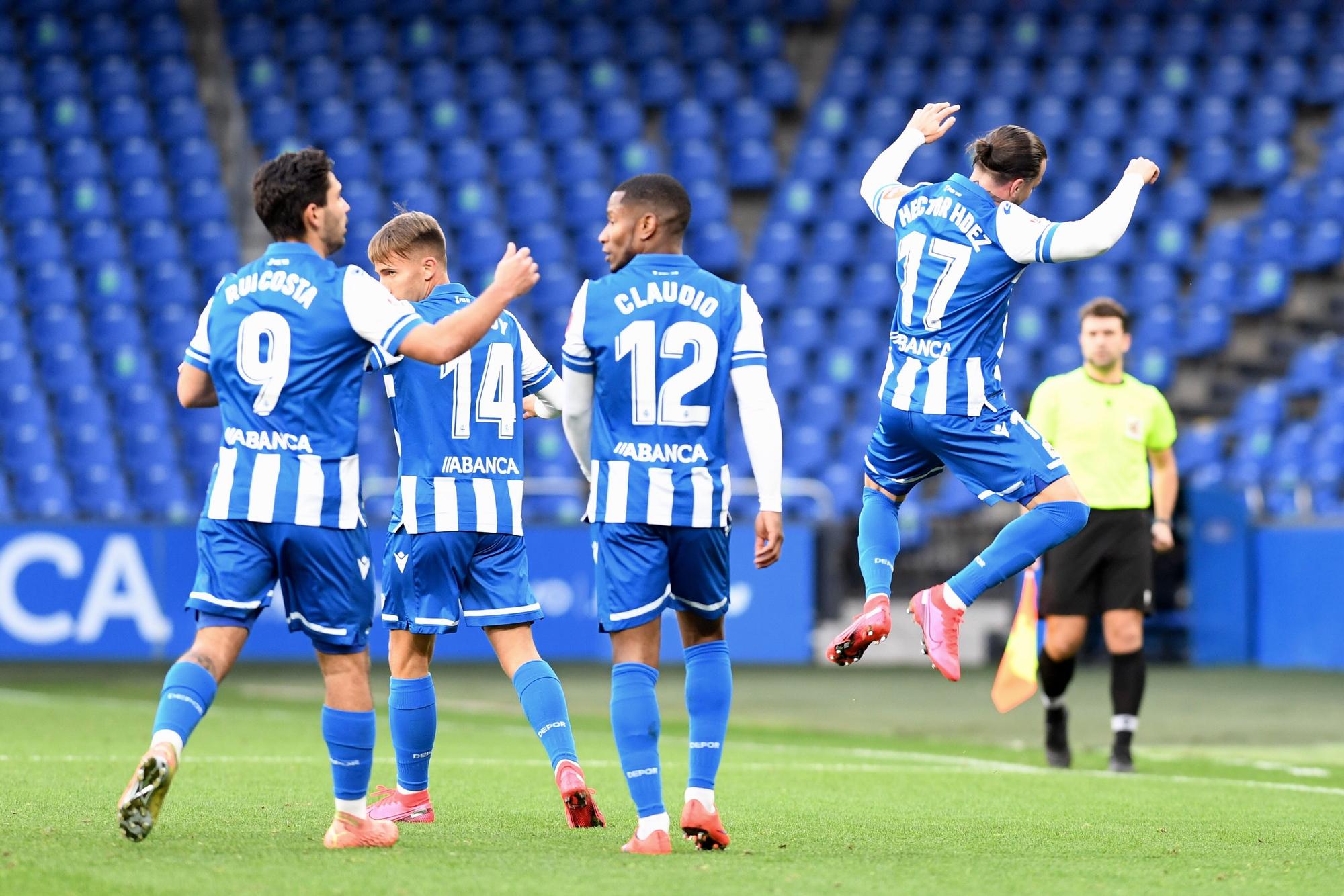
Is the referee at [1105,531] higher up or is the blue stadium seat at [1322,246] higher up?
the blue stadium seat at [1322,246]

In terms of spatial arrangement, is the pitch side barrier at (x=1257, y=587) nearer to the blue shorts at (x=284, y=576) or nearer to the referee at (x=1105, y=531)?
the referee at (x=1105, y=531)

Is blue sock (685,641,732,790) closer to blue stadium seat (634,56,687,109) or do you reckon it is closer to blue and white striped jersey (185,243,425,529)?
blue and white striped jersey (185,243,425,529)

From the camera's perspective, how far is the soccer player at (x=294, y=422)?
4.51 metres

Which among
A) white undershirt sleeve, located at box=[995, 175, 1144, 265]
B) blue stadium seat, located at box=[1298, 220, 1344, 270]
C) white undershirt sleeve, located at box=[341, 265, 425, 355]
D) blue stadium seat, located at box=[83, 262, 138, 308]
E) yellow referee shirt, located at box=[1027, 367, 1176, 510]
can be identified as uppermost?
blue stadium seat, located at box=[1298, 220, 1344, 270]

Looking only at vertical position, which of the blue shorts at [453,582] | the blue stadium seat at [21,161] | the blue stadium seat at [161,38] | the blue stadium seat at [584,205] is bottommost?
the blue shorts at [453,582]

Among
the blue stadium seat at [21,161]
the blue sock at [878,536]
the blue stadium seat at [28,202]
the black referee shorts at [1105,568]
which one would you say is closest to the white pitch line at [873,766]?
the black referee shorts at [1105,568]

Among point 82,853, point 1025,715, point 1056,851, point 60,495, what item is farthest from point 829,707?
point 60,495

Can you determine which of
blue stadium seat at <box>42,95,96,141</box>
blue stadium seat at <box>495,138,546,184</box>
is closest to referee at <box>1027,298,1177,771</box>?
blue stadium seat at <box>495,138,546,184</box>

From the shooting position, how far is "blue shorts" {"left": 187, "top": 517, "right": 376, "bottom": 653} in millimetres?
4516

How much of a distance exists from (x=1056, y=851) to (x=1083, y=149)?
47.7 feet

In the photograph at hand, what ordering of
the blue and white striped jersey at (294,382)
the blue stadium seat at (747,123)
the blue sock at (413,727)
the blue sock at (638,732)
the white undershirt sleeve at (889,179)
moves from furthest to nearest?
1. the blue stadium seat at (747,123)
2. the white undershirt sleeve at (889,179)
3. the blue sock at (413,727)
4. the blue sock at (638,732)
5. the blue and white striped jersey at (294,382)

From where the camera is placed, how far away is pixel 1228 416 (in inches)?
693

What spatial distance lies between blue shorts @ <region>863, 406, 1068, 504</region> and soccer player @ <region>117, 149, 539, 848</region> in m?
1.61

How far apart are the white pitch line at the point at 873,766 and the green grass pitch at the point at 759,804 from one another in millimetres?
32
